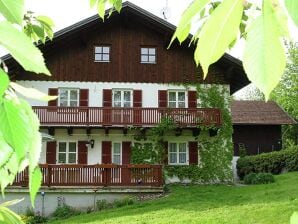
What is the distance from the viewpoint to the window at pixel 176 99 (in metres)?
21.2

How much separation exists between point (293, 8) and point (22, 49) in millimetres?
298

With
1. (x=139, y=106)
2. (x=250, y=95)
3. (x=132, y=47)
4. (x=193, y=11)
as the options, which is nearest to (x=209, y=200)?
(x=139, y=106)

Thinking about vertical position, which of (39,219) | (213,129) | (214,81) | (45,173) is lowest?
(39,219)

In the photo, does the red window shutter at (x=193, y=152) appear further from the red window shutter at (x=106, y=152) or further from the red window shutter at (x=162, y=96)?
the red window shutter at (x=106, y=152)

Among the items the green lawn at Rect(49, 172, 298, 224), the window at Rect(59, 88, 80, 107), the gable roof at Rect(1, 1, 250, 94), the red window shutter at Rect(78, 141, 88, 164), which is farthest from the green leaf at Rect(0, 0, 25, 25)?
the window at Rect(59, 88, 80, 107)

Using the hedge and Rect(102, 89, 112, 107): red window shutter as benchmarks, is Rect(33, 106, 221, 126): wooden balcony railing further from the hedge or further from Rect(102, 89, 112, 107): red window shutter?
the hedge

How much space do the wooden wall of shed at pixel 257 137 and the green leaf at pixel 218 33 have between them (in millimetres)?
30590

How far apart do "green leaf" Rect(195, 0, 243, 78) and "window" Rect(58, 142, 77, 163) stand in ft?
65.6

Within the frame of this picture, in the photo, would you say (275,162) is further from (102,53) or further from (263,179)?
(102,53)

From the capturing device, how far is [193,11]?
0.64 meters

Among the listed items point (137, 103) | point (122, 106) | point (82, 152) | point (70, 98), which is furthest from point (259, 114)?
point (70, 98)

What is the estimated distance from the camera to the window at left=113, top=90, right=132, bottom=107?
20.9 meters

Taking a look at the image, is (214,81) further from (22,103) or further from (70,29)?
(22,103)

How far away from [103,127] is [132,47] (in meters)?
3.63
